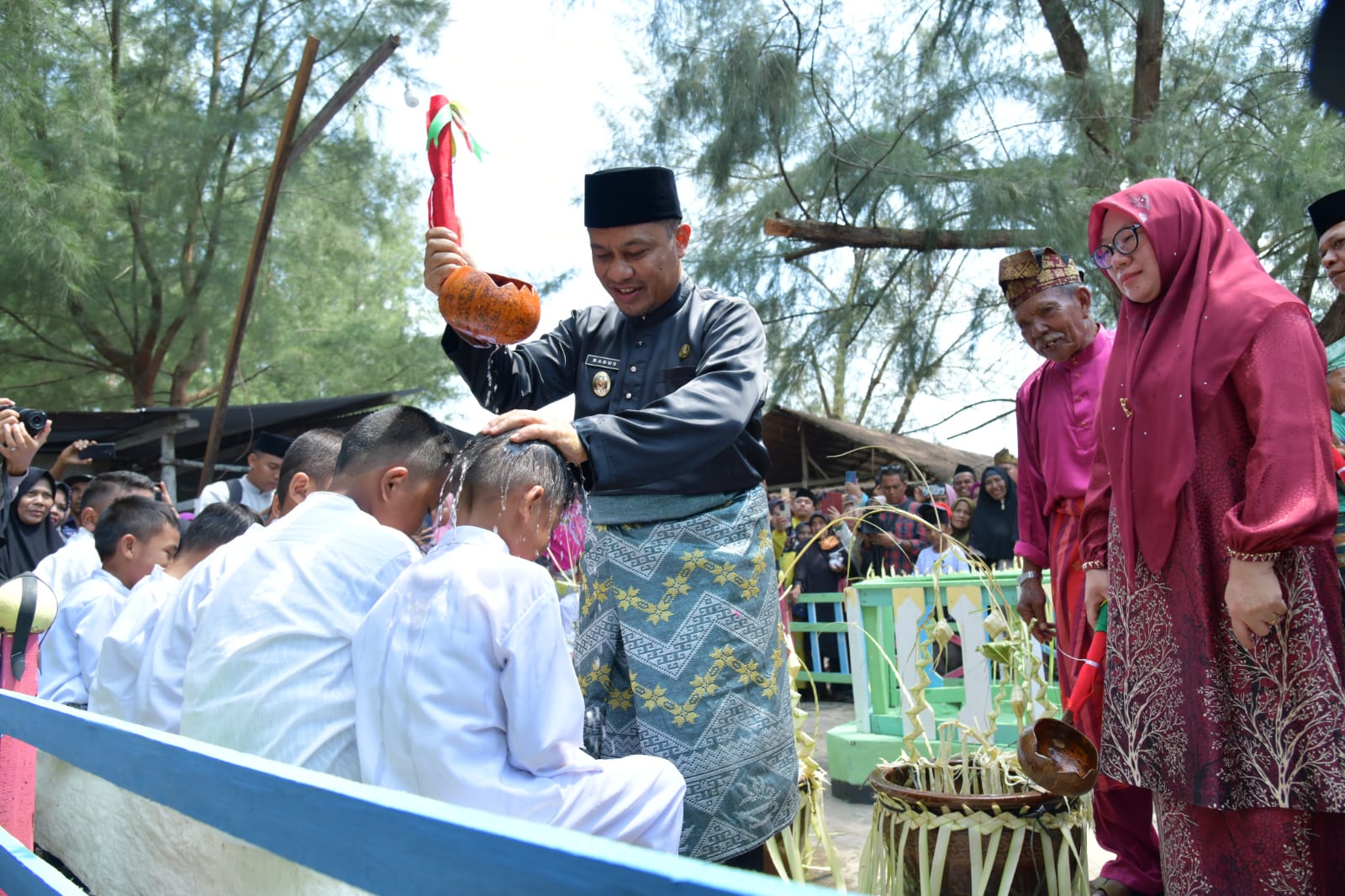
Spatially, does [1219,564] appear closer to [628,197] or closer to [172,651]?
[628,197]

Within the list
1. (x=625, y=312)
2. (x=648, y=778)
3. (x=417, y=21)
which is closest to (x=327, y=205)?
(x=417, y=21)

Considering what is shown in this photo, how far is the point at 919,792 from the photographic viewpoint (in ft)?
8.10

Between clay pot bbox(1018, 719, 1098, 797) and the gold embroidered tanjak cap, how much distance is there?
136cm

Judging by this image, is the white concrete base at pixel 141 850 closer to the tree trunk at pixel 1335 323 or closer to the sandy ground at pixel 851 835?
the sandy ground at pixel 851 835

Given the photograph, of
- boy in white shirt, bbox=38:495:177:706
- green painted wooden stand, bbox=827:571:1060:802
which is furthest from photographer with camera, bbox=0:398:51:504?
green painted wooden stand, bbox=827:571:1060:802

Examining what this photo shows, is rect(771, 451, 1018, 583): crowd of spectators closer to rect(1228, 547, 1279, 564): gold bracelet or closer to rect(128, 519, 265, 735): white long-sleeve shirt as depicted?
rect(128, 519, 265, 735): white long-sleeve shirt

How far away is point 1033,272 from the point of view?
320 cm

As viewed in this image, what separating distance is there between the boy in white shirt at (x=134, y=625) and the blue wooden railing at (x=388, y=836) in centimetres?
168

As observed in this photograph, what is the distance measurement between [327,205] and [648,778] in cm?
1266

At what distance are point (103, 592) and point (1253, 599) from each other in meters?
3.98

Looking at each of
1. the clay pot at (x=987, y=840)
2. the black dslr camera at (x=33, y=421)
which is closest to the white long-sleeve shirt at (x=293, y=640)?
the clay pot at (x=987, y=840)

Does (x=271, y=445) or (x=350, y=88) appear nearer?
(x=271, y=445)

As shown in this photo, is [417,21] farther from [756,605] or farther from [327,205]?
[756,605]

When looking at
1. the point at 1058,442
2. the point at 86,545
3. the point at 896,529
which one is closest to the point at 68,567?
the point at 86,545
